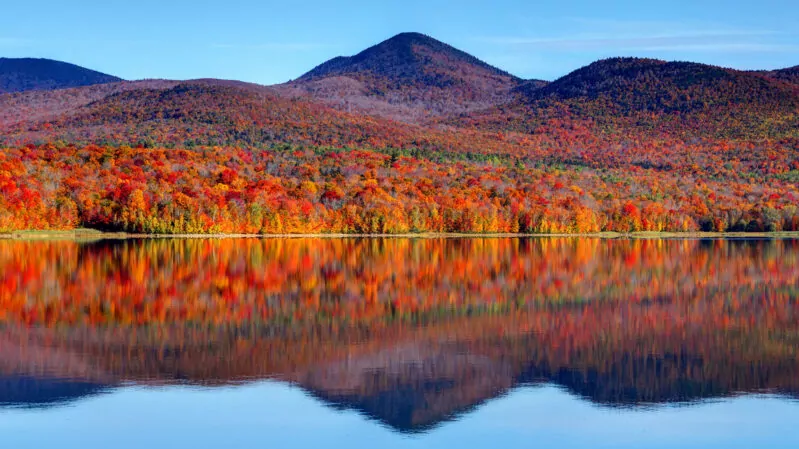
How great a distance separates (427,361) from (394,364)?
77 centimetres

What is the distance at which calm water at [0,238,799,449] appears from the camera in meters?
15.2

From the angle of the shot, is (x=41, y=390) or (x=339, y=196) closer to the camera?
(x=41, y=390)

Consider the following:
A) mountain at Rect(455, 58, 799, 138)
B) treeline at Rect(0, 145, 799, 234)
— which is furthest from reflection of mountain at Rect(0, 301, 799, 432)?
mountain at Rect(455, 58, 799, 138)

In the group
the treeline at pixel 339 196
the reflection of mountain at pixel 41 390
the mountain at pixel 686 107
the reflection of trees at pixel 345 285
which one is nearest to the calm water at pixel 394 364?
the reflection of mountain at pixel 41 390

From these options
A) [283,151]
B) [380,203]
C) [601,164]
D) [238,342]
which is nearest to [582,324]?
[238,342]

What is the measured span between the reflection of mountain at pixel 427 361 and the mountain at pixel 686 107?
14341 cm

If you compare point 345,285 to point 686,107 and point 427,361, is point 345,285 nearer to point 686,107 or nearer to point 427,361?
point 427,361

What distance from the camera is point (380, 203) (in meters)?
109

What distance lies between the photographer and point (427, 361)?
2003 cm

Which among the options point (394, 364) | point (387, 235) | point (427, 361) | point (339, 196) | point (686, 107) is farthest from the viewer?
point (686, 107)

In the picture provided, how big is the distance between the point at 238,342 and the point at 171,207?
257 feet

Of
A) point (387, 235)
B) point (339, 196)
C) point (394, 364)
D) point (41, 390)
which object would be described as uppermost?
point (339, 196)

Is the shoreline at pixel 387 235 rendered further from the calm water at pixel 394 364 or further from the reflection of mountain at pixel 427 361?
the reflection of mountain at pixel 427 361

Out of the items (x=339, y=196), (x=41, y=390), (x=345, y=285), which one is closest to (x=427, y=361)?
(x=41, y=390)
